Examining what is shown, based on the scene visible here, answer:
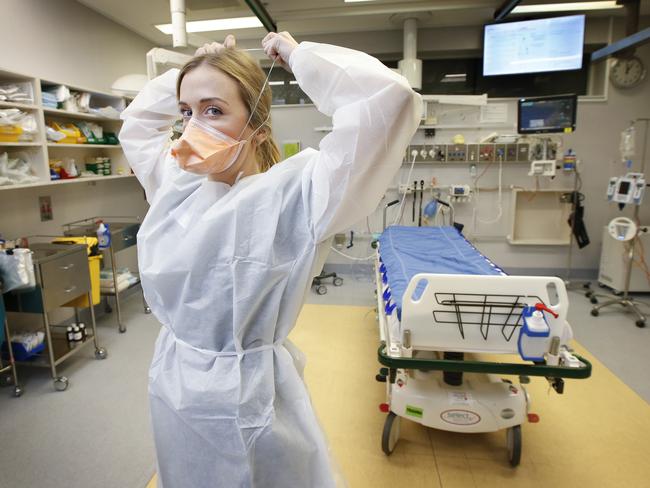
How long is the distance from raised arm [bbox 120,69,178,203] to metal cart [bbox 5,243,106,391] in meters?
1.72

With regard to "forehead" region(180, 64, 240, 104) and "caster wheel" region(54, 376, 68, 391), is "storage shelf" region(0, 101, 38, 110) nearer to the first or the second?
"caster wheel" region(54, 376, 68, 391)

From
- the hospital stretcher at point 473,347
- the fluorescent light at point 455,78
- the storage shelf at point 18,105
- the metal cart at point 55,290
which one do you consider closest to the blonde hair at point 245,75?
the hospital stretcher at point 473,347

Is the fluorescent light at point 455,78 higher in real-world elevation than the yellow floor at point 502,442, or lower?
higher

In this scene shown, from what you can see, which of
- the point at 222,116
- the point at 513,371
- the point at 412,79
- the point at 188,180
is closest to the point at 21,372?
the point at 188,180

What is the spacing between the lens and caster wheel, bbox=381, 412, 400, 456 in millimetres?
2016

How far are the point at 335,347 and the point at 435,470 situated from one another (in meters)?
1.36

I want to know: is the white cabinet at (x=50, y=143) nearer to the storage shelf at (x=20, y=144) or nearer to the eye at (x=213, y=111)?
the storage shelf at (x=20, y=144)

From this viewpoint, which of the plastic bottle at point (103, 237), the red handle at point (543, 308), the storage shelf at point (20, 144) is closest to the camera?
the red handle at point (543, 308)

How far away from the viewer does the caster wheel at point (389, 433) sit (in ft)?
6.61

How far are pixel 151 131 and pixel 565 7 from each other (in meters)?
4.42

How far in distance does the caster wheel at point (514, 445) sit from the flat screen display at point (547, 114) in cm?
304

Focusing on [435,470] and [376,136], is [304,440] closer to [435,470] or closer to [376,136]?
[376,136]

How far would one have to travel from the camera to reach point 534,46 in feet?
13.5

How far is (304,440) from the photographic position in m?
0.93
